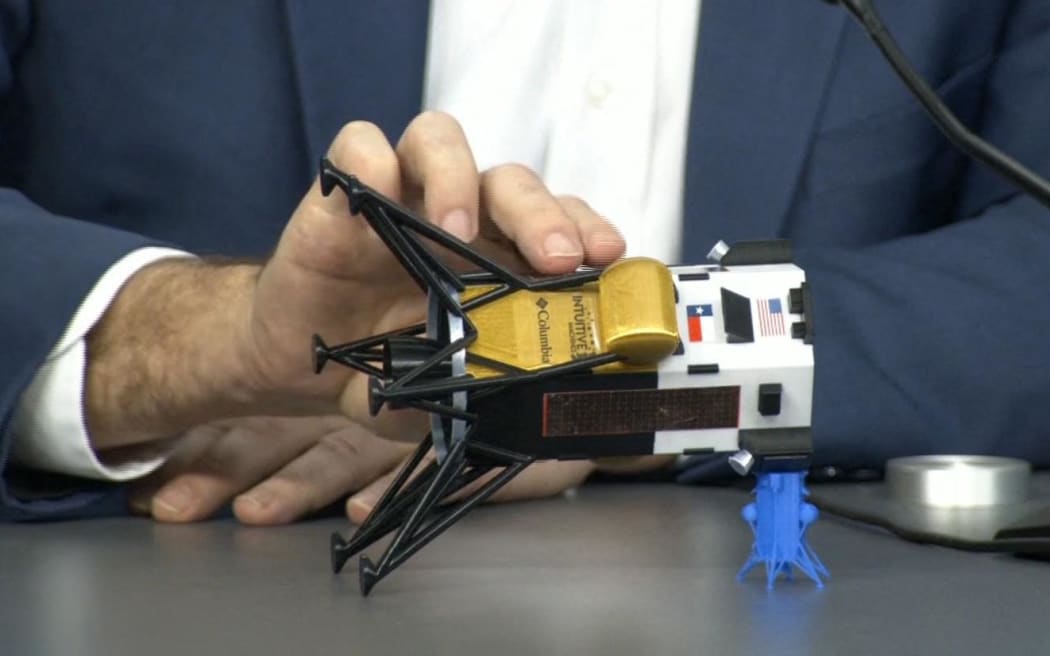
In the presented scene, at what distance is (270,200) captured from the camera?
46.5 inches

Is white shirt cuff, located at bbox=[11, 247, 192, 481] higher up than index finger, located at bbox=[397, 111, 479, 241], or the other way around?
index finger, located at bbox=[397, 111, 479, 241]

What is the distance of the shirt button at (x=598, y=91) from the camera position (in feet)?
3.78

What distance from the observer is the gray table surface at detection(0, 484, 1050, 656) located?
1.60 ft

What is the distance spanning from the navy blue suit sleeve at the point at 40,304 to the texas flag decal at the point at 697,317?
446 mm

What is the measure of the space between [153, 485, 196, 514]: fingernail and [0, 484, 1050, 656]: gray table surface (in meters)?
0.05

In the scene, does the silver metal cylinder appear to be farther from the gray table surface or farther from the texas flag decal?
the texas flag decal

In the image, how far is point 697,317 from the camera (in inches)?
21.1

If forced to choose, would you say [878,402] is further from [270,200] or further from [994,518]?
[270,200]

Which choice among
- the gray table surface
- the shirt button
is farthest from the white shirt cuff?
the shirt button

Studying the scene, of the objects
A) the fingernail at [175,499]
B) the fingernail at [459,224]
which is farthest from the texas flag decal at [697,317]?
the fingernail at [175,499]

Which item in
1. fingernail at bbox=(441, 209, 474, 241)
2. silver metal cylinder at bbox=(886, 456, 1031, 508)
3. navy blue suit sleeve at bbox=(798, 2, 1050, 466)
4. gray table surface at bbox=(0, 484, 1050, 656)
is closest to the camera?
gray table surface at bbox=(0, 484, 1050, 656)

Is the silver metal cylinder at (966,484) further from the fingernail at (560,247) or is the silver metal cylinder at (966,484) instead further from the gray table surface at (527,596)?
the fingernail at (560,247)

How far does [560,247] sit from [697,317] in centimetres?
8

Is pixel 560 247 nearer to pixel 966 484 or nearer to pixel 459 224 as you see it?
pixel 459 224
